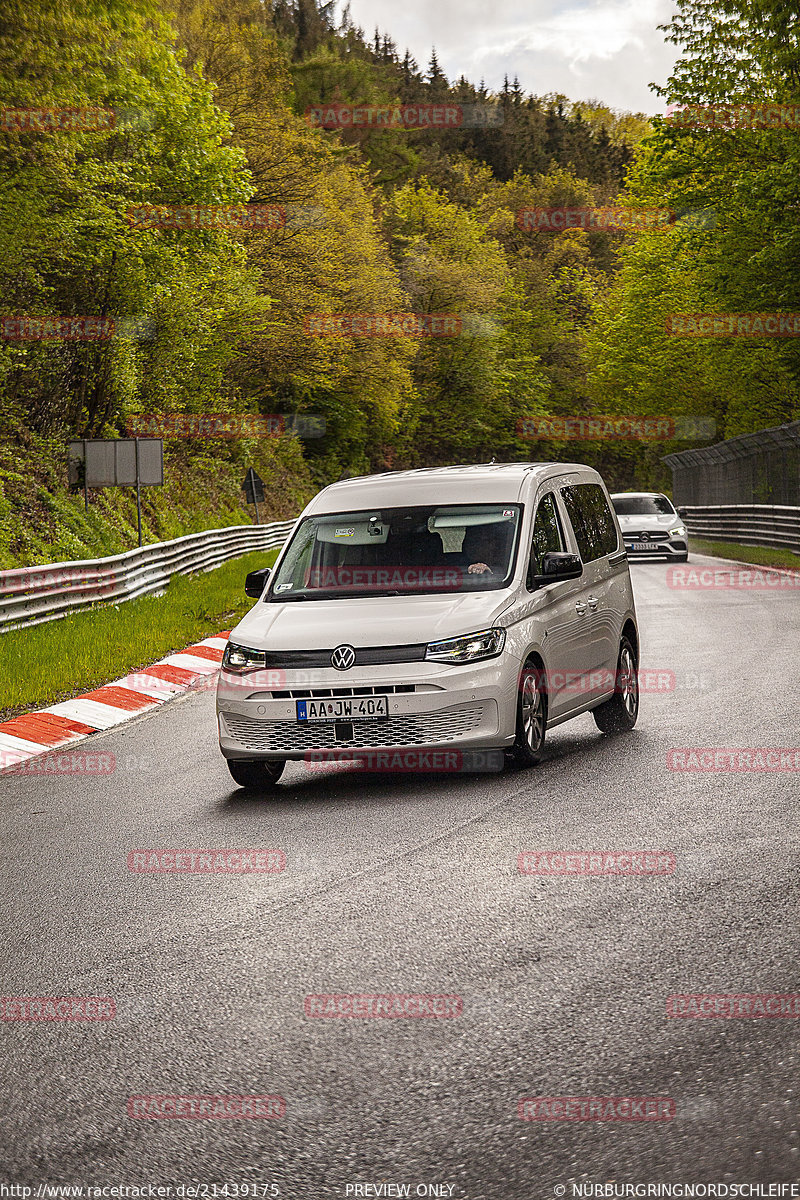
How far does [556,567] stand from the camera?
31.3ft

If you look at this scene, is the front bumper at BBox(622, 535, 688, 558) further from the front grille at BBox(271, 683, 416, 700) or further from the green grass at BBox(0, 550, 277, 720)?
the front grille at BBox(271, 683, 416, 700)

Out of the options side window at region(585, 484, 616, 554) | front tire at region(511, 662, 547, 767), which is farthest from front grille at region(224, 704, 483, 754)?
side window at region(585, 484, 616, 554)

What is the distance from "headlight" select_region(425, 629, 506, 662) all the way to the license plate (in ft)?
1.33

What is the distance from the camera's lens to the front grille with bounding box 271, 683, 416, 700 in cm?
861

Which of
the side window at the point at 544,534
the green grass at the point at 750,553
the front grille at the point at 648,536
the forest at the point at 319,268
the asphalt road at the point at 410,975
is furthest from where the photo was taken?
the front grille at the point at 648,536

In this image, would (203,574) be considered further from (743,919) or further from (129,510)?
(743,919)

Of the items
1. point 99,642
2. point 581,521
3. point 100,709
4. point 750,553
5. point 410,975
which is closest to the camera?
point 410,975

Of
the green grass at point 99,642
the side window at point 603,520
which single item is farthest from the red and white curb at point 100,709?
the side window at point 603,520

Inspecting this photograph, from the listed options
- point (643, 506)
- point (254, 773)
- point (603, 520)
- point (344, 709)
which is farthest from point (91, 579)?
point (643, 506)

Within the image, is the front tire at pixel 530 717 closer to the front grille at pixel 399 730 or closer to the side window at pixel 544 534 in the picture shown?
the front grille at pixel 399 730

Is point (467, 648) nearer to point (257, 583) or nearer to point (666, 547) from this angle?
point (257, 583)

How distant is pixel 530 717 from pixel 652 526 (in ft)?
89.7

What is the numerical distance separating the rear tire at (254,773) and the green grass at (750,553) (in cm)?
2157

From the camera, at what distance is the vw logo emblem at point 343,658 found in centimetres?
874
